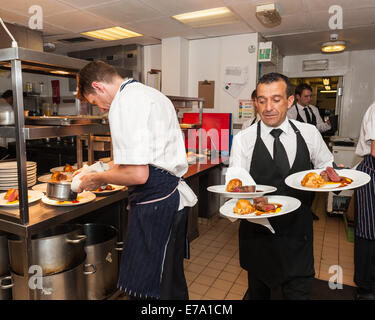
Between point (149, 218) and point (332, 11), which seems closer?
point (149, 218)

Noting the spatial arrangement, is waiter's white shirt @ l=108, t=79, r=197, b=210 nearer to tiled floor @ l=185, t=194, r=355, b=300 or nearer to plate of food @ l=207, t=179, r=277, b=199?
plate of food @ l=207, t=179, r=277, b=199

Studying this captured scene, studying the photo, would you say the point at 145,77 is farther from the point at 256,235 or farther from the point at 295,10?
the point at 256,235

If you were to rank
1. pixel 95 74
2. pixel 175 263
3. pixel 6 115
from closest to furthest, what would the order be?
pixel 95 74
pixel 175 263
pixel 6 115

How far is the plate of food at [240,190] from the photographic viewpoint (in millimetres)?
1488

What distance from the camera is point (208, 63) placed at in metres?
5.04

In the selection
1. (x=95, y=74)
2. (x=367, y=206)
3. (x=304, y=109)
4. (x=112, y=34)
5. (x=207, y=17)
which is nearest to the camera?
(x=95, y=74)

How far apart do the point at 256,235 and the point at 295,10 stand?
290 cm

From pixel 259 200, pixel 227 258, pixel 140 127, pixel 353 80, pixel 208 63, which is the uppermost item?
pixel 208 63

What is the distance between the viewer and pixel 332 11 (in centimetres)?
358

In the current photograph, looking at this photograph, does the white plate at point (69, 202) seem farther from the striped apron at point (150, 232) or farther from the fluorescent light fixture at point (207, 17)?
the fluorescent light fixture at point (207, 17)

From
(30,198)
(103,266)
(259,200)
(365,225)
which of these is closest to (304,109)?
(365,225)

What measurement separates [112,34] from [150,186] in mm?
3919

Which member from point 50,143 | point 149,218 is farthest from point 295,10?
point 50,143

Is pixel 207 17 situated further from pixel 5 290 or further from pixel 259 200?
pixel 5 290
